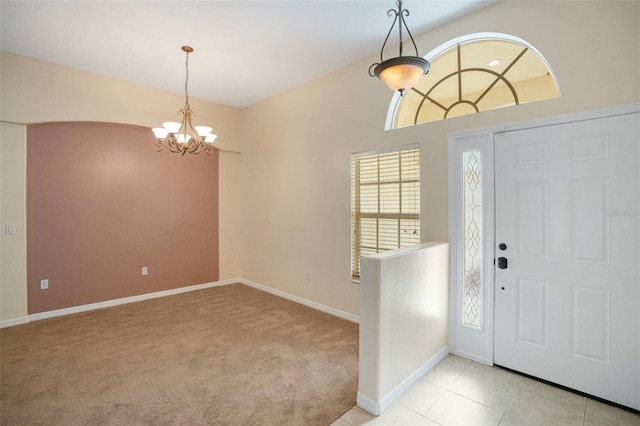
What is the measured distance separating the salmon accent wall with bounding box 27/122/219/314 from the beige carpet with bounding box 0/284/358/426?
22.5 inches

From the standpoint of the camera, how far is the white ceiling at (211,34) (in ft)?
8.91

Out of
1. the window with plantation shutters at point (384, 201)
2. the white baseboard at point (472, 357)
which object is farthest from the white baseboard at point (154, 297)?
the white baseboard at point (472, 357)

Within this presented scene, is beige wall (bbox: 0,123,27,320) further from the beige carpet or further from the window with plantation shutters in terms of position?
the window with plantation shutters

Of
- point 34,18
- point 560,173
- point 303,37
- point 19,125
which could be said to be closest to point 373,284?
point 560,173

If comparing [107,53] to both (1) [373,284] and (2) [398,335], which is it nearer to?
(1) [373,284]

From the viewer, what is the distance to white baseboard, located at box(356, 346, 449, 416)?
6.89 ft

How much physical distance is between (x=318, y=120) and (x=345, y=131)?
552 millimetres

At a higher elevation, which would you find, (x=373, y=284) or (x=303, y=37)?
(x=303, y=37)

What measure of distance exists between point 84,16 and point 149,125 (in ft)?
6.02

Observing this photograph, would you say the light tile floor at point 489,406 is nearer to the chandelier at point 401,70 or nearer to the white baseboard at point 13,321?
the chandelier at point 401,70

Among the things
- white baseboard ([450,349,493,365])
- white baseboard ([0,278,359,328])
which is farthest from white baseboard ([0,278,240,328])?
white baseboard ([450,349,493,365])

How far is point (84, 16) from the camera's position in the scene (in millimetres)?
2850

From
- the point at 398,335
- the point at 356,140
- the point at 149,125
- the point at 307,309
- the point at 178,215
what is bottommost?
the point at 307,309

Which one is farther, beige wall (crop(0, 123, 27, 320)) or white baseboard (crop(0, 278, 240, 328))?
white baseboard (crop(0, 278, 240, 328))
